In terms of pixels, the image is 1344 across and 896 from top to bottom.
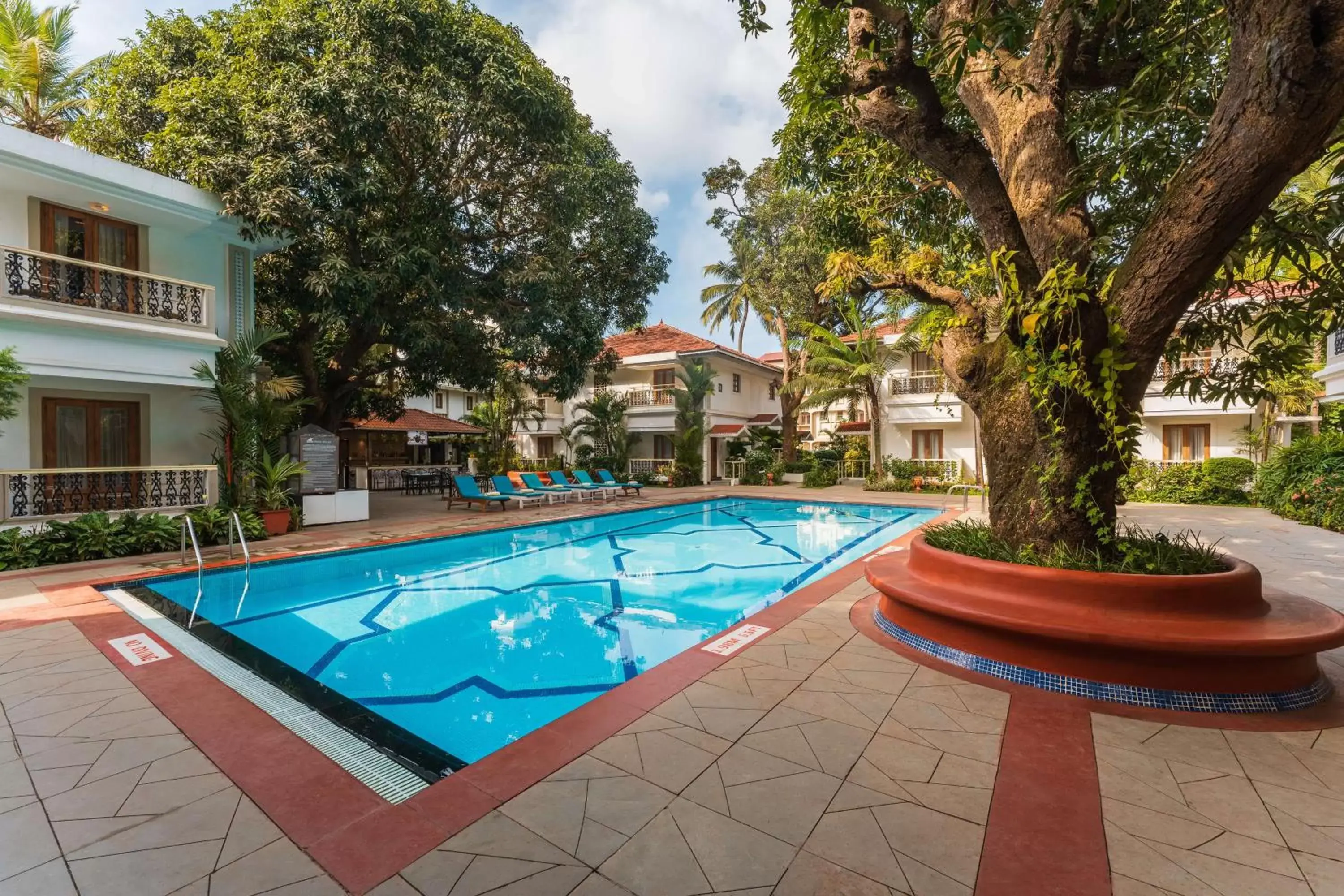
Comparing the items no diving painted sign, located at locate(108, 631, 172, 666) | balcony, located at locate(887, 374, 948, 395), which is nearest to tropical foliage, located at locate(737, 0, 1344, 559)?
no diving painted sign, located at locate(108, 631, 172, 666)

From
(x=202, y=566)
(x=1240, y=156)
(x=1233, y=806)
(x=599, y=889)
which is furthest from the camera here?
(x=202, y=566)

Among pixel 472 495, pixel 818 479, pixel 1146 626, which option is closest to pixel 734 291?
pixel 818 479

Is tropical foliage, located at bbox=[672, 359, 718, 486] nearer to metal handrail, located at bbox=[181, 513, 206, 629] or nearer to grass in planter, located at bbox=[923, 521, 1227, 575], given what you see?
metal handrail, located at bbox=[181, 513, 206, 629]

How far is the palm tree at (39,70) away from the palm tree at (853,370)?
25.7 metres

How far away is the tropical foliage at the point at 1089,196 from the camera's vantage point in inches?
131

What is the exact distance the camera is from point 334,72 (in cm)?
1102

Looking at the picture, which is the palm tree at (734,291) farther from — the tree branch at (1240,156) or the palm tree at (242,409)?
the tree branch at (1240,156)

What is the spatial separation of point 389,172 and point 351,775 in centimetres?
1266

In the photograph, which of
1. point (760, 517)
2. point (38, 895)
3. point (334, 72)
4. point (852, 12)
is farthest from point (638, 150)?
point (38, 895)

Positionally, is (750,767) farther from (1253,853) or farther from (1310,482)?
(1310,482)

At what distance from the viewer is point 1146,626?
12.7ft

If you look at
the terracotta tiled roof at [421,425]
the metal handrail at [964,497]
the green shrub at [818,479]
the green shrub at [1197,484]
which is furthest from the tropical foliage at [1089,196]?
the terracotta tiled roof at [421,425]

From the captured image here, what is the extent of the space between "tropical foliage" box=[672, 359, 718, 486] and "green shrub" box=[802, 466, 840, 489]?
4.43 m

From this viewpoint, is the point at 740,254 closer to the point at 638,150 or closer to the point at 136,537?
the point at 638,150
